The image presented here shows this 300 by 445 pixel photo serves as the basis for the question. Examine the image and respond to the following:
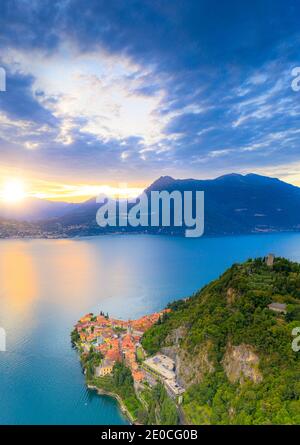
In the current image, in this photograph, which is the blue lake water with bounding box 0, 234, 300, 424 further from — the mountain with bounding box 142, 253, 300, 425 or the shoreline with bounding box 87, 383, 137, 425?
the mountain with bounding box 142, 253, 300, 425

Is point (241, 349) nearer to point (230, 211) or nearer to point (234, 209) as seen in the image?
point (230, 211)

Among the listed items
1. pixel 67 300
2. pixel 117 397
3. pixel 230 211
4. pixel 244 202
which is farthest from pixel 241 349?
pixel 244 202

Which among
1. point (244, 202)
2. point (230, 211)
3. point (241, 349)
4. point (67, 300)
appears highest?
point (244, 202)

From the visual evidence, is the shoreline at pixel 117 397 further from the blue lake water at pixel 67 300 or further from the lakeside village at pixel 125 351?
the lakeside village at pixel 125 351

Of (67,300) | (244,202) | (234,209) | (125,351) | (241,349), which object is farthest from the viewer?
(244,202)

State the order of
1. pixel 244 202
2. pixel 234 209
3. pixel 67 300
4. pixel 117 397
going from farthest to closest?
1. pixel 244 202
2. pixel 234 209
3. pixel 67 300
4. pixel 117 397

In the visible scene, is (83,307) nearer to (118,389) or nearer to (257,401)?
(118,389)
